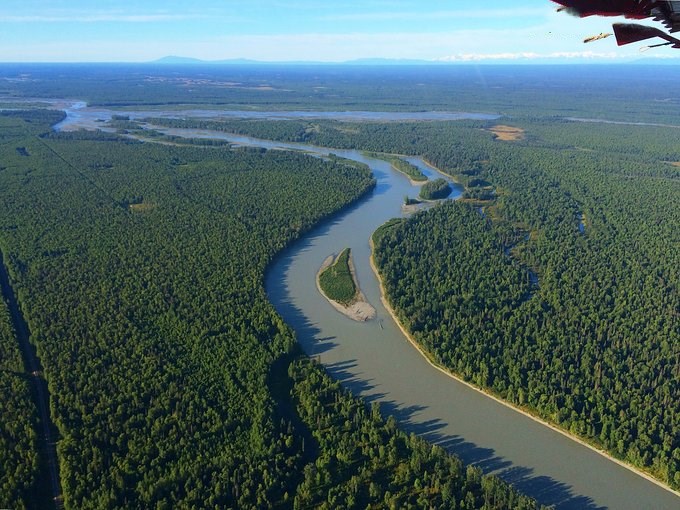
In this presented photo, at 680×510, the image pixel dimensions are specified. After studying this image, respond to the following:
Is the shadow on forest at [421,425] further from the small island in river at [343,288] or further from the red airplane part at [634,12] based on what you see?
the red airplane part at [634,12]

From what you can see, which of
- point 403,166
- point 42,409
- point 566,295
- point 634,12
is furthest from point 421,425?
point 403,166

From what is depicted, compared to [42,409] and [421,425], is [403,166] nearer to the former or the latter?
[421,425]

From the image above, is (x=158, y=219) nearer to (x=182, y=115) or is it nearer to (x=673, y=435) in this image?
(x=673, y=435)

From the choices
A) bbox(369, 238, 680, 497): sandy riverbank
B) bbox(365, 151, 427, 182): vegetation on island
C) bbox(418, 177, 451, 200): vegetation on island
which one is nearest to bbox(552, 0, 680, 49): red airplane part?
bbox(369, 238, 680, 497): sandy riverbank

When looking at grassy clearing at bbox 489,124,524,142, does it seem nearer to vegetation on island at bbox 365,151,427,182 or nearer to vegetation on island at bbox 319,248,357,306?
vegetation on island at bbox 365,151,427,182

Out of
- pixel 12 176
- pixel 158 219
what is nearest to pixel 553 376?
pixel 158 219
